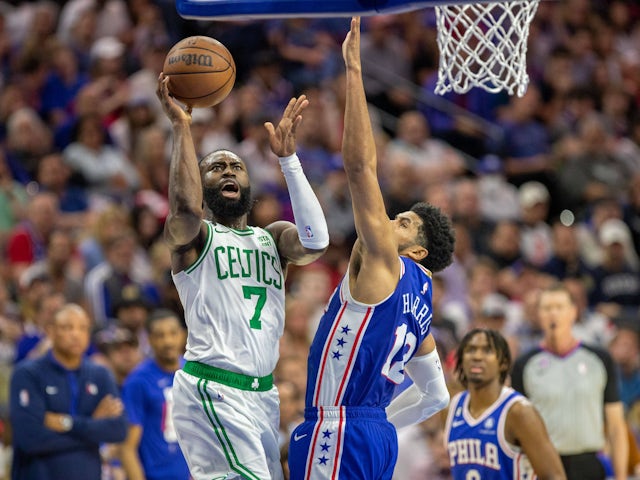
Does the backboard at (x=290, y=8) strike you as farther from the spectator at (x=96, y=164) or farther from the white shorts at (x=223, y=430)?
the spectator at (x=96, y=164)

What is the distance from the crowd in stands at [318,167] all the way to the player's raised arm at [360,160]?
3.55 meters

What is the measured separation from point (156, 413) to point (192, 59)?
12.2 ft

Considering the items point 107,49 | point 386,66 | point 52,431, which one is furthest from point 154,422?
point 386,66

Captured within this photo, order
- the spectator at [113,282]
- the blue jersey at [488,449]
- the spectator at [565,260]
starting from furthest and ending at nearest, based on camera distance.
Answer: the spectator at [565,260]
the spectator at [113,282]
the blue jersey at [488,449]

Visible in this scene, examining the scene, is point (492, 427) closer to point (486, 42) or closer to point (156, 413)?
point (486, 42)

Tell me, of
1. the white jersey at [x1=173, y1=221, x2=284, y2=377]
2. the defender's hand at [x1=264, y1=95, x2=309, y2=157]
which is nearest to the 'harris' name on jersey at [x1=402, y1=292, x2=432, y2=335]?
the white jersey at [x1=173, y1=221, x2=284, y2=377]

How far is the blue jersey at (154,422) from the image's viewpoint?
356 inches

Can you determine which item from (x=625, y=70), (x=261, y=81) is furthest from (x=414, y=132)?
(x=625, y=70)

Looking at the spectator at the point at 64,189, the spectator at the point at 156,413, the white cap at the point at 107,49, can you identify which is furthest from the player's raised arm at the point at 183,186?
the white cap at the point at 107,49

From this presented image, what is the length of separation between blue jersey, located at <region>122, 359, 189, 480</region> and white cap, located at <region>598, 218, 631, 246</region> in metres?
6.40

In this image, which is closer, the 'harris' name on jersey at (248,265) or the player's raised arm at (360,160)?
the player's raised arm at (360,160)

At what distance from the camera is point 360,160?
225 inches

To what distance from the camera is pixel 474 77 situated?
7242mm

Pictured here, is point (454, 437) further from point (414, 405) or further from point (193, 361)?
point (193, 361)
